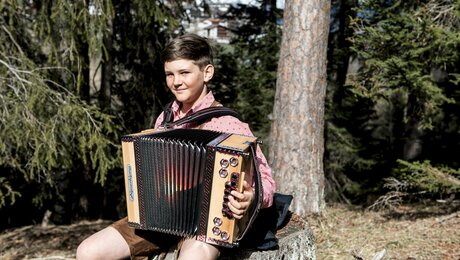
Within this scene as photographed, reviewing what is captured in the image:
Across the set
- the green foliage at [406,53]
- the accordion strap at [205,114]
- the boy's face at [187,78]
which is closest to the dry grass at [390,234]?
the green foliage at [406,53]

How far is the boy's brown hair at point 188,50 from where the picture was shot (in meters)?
2.74

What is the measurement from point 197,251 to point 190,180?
35 cm

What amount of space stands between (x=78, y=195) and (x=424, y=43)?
7.40 meters

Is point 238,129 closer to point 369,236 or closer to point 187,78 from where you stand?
point 187,78

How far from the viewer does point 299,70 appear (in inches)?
218

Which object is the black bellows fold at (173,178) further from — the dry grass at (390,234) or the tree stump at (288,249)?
the dry grass at (390,234)

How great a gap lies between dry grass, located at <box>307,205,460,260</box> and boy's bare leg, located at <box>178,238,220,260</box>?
191cm

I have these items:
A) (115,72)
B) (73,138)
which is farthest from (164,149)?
(115,72)

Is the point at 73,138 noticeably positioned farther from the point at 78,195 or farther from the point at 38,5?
the point at 78,195

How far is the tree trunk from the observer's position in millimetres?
5500

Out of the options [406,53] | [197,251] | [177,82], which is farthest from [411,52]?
[197,251]

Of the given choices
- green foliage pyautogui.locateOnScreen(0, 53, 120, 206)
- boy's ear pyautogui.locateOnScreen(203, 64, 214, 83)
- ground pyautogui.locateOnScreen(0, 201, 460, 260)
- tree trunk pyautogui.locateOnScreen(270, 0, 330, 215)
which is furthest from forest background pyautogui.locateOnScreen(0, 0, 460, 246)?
boy's ear pyautogui.locateOnScreen(203, 64, 214, 83)

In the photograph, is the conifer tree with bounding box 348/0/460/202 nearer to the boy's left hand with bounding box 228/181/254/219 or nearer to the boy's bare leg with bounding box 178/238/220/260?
the boy's left hand with bounding box 228/181/254/219

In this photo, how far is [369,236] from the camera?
5.30 m
